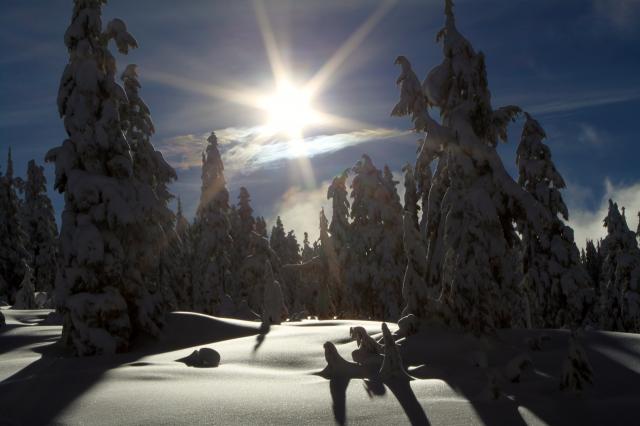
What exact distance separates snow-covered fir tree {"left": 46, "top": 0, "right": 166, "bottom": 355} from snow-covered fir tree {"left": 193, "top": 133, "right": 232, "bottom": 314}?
2362cm

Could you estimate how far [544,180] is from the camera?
2755 centimetres

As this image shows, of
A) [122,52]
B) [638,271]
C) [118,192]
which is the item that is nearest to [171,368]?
[118,192]

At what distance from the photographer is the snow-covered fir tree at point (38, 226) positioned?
2152 inches

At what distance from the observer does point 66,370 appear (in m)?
12.5

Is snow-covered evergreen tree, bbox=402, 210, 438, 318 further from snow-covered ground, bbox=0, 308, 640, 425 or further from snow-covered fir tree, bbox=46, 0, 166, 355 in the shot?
snow-covered fir tree, bbox=46, 0, 166, 355

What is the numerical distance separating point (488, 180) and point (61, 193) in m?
14.5

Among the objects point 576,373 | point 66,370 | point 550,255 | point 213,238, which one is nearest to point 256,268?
point 213,238

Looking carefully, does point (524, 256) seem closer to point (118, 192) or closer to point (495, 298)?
point (495, 298)

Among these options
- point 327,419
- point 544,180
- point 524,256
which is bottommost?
point 327,419

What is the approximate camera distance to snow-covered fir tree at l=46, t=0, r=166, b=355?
57.4 ft

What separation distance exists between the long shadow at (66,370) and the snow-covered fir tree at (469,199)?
26.9 feet

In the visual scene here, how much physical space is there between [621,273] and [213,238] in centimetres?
2962

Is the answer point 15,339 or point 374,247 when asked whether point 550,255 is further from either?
point 15,339

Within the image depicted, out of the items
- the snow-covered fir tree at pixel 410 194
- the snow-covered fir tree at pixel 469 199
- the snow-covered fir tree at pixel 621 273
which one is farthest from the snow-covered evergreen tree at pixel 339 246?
the snow-covered fir tree at pixel 469 199
